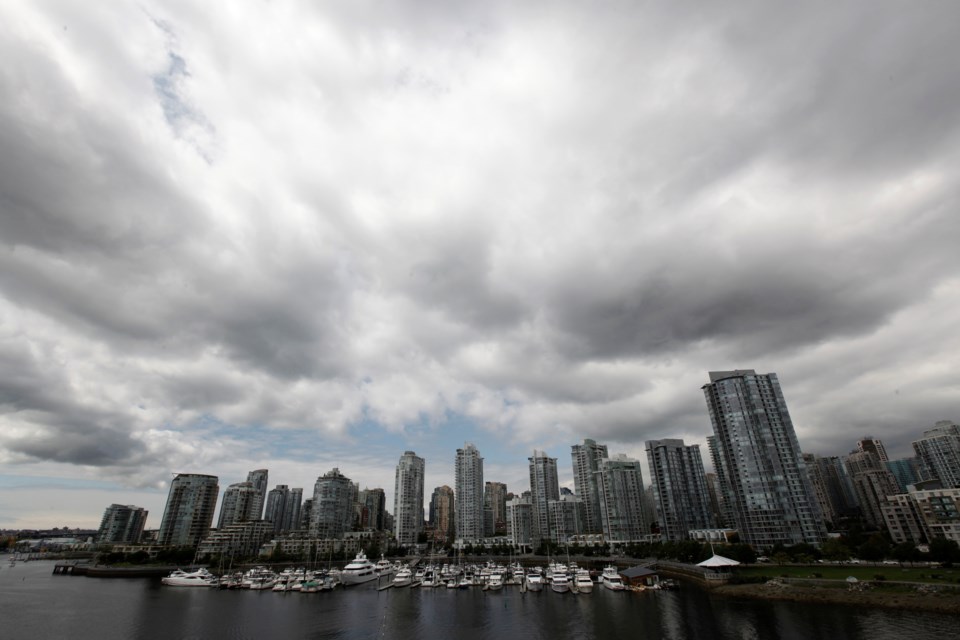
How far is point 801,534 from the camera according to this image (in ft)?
383

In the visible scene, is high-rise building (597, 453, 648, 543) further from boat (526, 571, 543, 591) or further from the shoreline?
the shoreline

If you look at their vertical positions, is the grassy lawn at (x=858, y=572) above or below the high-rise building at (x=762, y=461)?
below

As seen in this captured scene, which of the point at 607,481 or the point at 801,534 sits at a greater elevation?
the point at 607,481

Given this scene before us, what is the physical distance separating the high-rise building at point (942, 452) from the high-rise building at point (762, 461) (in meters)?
87.3

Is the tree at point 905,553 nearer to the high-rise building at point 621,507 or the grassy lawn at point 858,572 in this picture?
the grassy lawn at point 858,572

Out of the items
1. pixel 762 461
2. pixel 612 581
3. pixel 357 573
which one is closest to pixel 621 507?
pixel 762 461

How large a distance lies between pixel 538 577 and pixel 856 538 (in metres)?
85.8

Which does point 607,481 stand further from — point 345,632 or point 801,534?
point 345,632

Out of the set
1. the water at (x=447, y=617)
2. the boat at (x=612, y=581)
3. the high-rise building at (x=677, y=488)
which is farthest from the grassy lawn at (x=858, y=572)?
the high-rise building at (x=677, y=488)

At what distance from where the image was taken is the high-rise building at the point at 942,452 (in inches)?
6609

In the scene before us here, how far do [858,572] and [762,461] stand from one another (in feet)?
171

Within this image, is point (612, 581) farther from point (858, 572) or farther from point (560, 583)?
point (858, 572)

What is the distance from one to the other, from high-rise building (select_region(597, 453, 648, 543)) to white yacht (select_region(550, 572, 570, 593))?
4006 inches

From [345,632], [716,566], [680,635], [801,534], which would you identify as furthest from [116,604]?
[801,534]
